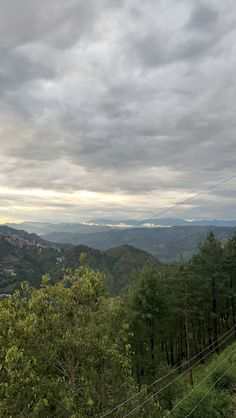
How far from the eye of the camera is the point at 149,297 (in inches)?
1853

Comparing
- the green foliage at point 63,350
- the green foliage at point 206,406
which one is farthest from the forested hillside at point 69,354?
the green foliage at point 206,406

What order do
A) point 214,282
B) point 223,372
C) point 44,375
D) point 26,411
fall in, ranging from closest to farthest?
point 26,411
point 44,375
point 223,372
point 214,282

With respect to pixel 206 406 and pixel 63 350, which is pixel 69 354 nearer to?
pixel 63 350

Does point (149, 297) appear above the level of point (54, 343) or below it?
below

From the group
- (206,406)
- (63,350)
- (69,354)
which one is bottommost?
(206,406)

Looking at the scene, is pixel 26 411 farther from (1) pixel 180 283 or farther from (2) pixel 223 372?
(1) pixel 180 283

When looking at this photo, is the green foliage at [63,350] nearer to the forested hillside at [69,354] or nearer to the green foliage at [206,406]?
the forested hillside at [69,354]

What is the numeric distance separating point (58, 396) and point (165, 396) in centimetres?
2034

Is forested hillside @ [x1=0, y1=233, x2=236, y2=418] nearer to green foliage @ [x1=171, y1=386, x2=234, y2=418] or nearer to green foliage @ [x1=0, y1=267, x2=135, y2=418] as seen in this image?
green foliage @ [x1=0, y1=267, x2=135, y2=418]

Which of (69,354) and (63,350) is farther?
(69,354)

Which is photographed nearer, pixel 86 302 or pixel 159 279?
pixel 86 302

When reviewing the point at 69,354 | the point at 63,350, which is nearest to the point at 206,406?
the point at 69,354

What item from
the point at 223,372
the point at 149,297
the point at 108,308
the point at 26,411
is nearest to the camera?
the point at 26,411

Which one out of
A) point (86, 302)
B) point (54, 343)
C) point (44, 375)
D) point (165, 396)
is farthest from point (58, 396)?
point (165, 396)
